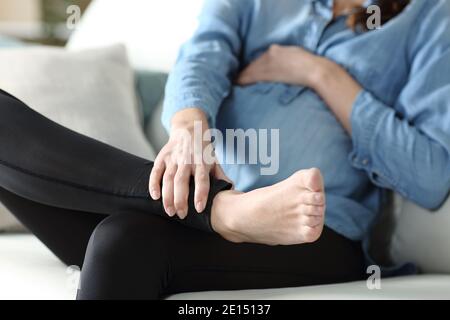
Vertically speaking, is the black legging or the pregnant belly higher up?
the pregnant belly

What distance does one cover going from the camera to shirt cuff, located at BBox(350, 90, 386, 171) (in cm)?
112

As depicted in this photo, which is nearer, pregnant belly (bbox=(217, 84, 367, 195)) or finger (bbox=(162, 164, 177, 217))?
finger (bbox=(162, 164, 177, 217))

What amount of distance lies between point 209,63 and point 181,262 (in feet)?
1.35

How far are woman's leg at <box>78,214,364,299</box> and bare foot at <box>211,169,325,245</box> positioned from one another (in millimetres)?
47

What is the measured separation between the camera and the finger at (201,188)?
2.85 ft

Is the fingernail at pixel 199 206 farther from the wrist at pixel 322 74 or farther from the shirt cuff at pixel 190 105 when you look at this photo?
the wrist at pixel 322 74

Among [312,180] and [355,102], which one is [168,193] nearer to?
[312,180]

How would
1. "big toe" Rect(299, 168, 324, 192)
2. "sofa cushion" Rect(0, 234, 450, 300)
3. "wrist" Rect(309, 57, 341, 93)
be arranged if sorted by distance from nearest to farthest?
"big toe" Rect(299, 168, 324, 192)
"sofa cushion" Rect(0, 234, 450, 300)
"wrist" Rect(309, 57, 341, 93)

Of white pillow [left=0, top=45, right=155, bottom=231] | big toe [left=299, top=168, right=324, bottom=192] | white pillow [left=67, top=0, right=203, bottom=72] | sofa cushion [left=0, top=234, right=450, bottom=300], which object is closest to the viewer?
big toe [left=299, top=168, right=324, bottom=192]

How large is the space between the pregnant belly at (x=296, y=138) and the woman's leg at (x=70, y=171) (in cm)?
23

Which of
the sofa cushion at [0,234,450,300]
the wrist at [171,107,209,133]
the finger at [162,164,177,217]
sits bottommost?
the sofa cushion at [0,234,450,300]

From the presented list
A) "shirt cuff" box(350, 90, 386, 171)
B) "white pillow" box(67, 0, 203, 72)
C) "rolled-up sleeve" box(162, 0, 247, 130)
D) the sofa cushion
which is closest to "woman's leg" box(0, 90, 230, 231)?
the sofa cushion

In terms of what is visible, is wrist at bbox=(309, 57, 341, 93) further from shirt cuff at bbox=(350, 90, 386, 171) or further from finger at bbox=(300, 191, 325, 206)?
finger at bbox=(300, 191, 325, 206)

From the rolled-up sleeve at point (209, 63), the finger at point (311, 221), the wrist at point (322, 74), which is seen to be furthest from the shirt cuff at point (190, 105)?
the finger at point (311, 221)
